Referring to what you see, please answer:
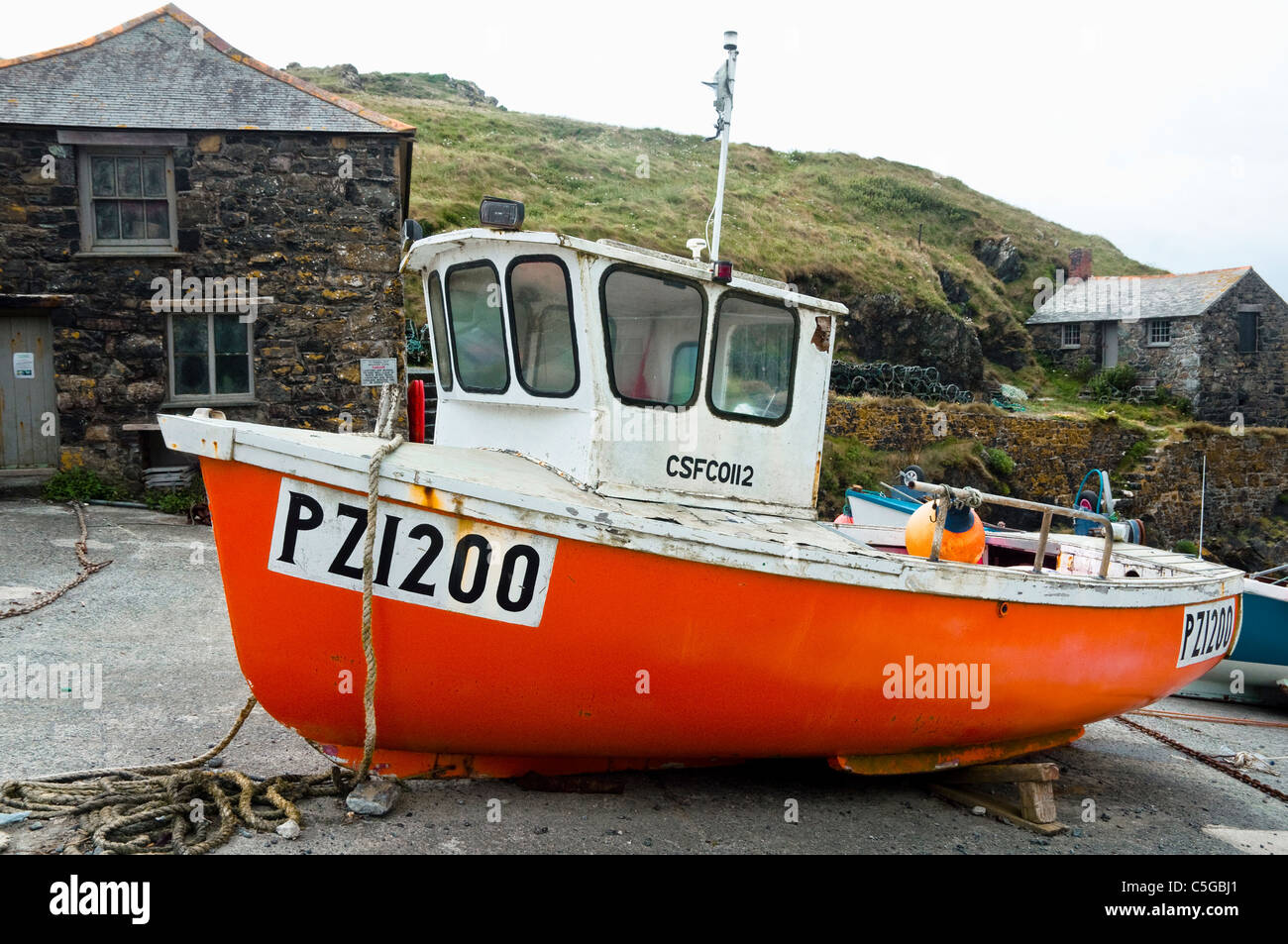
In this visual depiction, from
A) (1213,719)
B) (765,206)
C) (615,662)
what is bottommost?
(1213,719)

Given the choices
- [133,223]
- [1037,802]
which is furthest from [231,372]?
[1037,802]

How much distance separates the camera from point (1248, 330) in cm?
3294

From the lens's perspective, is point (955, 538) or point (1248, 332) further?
point (1248, 332)

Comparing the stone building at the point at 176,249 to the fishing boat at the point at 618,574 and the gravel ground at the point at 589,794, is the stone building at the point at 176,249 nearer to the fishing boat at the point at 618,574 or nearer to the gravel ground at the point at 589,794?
the gravel ground at the point at 589,794

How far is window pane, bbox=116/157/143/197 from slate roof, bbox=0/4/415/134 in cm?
47

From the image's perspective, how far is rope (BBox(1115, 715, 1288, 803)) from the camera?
515cm

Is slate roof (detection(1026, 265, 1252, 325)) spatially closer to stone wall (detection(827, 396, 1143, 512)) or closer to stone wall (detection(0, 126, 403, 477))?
stone wall (detection(827, 396, 1143, 512))

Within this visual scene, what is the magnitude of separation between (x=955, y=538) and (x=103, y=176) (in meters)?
11.5

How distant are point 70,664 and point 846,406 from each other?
58.3ft

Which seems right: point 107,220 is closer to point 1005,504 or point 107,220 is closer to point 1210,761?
point 1005,504

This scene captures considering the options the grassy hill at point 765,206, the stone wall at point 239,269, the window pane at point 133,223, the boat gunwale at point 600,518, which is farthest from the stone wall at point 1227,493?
the window pane at point 133,223

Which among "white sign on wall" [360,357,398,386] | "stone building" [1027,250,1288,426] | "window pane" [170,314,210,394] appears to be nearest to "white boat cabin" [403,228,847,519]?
"white sign on wall" [360,357,398,386]

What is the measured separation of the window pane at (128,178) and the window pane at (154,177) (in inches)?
3.2
